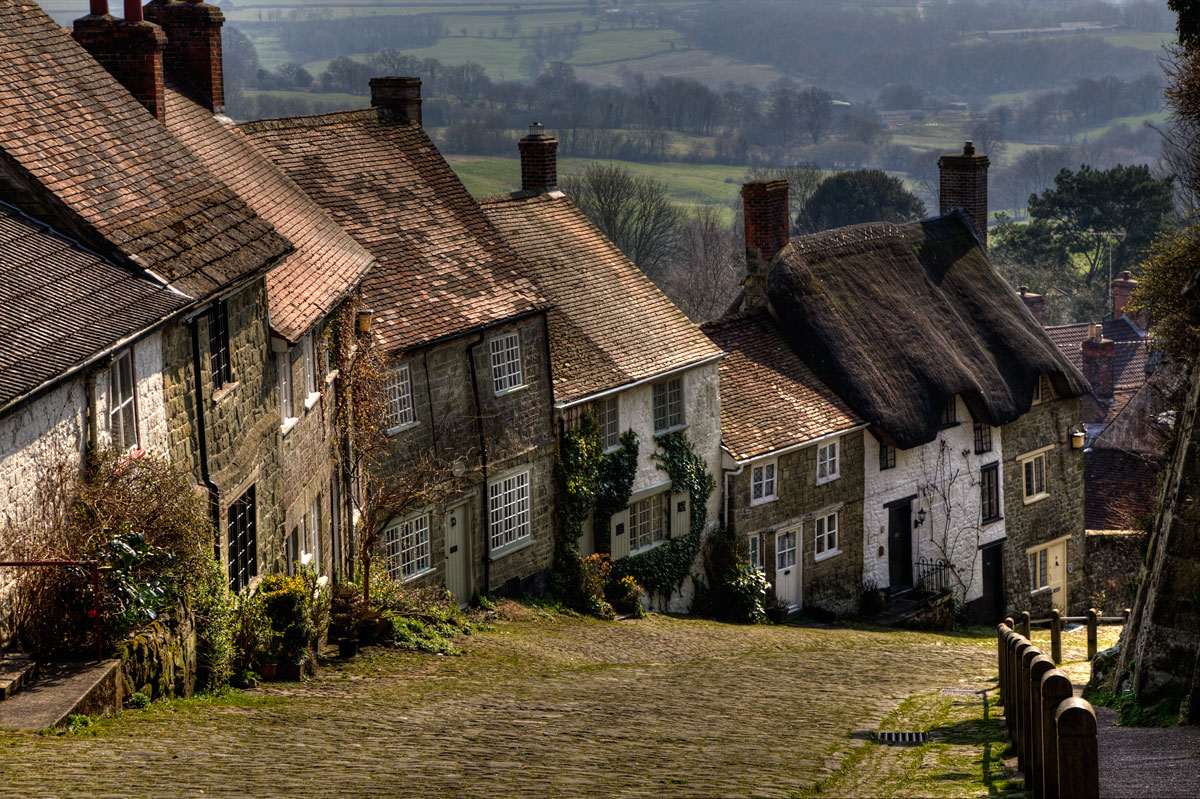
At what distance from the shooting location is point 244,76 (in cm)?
17638

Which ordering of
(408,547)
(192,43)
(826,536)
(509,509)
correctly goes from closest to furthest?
(192,43)
(408,547)
(509,509)
(826,536)

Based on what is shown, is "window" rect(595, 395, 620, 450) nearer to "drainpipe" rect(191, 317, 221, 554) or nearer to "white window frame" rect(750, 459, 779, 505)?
"white window frame" rect(750, 459, 779, 505)

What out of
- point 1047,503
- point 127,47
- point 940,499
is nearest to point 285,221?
point 127,47

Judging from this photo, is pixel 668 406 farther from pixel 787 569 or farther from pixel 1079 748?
pixel 1079 748

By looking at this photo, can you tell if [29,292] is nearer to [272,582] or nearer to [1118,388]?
[272,582]

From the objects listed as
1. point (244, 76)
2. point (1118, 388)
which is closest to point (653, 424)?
point (1118, 388)

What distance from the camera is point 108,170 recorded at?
15.9 m

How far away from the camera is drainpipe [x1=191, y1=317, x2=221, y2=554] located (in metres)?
15.2

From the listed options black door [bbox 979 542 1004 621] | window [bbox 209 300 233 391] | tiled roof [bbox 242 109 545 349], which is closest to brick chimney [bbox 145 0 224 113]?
tiled roof [bbox 242 109 545 349]

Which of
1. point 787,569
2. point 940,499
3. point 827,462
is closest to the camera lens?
point 787,569

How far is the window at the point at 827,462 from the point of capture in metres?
31.5

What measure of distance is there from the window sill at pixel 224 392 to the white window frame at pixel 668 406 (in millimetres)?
13435

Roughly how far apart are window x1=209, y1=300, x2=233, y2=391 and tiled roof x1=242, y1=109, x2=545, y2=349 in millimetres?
6498

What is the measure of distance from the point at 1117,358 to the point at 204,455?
167 ft
